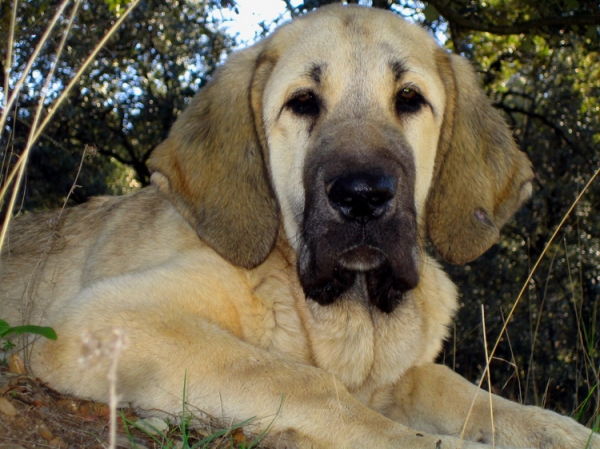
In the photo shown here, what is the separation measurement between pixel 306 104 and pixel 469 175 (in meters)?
0.99

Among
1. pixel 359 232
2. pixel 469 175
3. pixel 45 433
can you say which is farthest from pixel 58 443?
pixel 469 175

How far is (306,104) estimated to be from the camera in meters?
3.59

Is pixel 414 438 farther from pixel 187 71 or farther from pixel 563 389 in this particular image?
pixel 187 71

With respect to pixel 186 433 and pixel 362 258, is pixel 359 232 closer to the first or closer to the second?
pixel 362 258

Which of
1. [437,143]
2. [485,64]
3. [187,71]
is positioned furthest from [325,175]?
[485,64]

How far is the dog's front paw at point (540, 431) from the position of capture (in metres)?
2.87

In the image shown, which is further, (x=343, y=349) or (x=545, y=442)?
(x=343, y=349)

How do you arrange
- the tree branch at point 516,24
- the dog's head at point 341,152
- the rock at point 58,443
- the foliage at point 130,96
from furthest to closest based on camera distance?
the foliage at point 130,96
the tree branch at point 516,24
the dog's head at point 341,152
the rock at point 58,443

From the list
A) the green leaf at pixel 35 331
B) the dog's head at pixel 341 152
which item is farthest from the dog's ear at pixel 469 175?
the green leaf at pixel 35 331

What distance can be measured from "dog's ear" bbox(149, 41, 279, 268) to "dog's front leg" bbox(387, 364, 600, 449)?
103 centimetres

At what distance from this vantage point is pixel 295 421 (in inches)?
107

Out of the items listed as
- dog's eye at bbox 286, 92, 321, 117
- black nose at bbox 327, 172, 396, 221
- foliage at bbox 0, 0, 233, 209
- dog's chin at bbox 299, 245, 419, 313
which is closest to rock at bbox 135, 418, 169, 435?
dog's chin at bbox 299, 245, 419, 313

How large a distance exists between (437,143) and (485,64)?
25.6ft

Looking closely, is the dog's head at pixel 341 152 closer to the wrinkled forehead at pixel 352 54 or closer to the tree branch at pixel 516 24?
the wrinkled forehead at pixel 352 54
